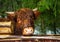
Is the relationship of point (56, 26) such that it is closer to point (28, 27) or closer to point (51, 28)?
point (51, 28)

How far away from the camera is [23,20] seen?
1.64 m

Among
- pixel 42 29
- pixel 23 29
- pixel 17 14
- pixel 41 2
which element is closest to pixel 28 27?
pixel 23 29

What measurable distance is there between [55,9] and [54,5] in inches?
1.9

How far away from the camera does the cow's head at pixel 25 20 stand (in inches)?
63.0

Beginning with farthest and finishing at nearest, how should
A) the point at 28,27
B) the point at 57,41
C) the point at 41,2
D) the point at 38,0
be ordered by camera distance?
the point at 38,0 → the point at 41,2 → the point at 28,27 → the point at 57,41

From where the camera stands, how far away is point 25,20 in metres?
1.63

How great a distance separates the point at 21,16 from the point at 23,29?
0.12 m

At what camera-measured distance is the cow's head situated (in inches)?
63.0

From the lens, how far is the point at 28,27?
62.9 inches

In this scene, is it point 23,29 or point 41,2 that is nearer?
point 23,29

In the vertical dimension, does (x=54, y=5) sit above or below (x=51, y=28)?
above

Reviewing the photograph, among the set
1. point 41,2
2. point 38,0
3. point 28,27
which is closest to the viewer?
point 28,27

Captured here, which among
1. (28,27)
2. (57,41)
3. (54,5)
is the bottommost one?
(57,41)

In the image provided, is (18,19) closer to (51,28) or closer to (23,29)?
(23,29)
